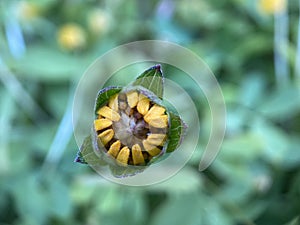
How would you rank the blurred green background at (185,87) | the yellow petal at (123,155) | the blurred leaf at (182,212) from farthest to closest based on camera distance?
the blurred green background at (185,87) → the blurred leaf at (182,212) → the yellow petal at (123,155)

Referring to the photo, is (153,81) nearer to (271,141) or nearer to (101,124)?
(101,124)

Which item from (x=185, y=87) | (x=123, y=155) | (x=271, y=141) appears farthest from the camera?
(x=185, y=87)

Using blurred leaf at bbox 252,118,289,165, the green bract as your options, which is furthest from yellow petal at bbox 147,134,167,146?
blurred leaf at bbox 252,118,289,165

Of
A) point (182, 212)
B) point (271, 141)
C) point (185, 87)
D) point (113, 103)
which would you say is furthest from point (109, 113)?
point (185, 87)

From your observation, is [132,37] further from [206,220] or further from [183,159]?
[206,220]

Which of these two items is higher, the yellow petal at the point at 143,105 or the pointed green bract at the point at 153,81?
the pointed green bract at the point at 153,81

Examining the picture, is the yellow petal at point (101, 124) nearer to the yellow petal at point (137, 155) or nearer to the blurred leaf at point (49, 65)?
the yellow petal at point (137, 155)

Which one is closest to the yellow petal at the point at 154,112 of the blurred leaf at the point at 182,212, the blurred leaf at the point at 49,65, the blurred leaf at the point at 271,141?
the blurred leaf at the point at 182,212
